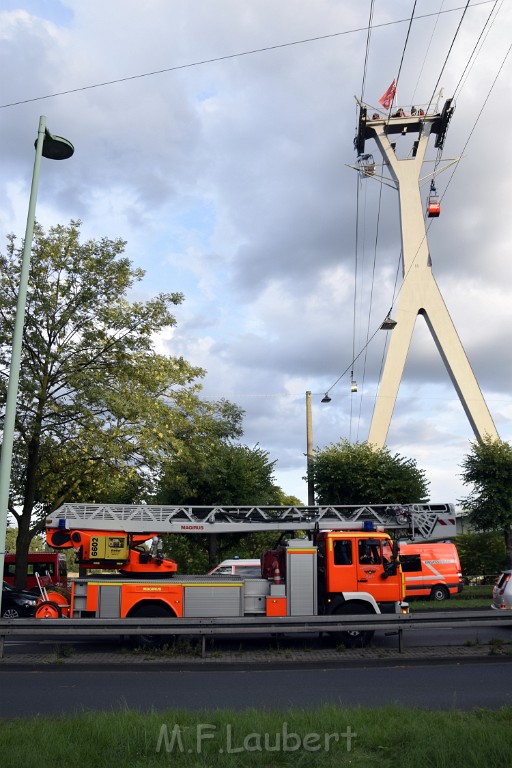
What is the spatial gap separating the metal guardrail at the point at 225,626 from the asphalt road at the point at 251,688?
2.80 ft

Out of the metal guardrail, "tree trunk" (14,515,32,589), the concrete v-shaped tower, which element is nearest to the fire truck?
the metal guardrail

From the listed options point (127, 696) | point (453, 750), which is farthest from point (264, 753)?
point (127, 696)

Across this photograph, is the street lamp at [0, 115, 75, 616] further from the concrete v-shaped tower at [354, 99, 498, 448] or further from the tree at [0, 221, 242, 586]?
the concrete v-shaped tower at [354, 99, 498, 448]

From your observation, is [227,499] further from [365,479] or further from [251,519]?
[251,519]

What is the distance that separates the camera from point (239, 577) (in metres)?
14.7

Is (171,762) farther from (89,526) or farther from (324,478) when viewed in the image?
(324,478)

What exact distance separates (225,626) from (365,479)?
20.1 m

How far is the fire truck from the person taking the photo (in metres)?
13.9

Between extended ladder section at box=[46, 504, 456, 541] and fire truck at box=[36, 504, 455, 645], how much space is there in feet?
0.08

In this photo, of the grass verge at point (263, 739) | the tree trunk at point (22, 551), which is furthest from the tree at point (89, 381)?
the grass verge at point (263, 739)

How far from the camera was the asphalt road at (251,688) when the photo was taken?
8297mm

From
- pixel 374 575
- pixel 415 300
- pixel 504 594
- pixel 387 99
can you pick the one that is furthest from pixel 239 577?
pixel 387 99

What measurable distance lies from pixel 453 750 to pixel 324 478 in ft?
90.4

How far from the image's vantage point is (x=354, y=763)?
17.9 ft
